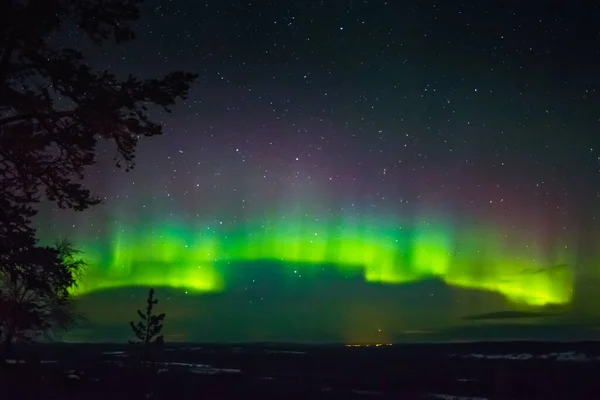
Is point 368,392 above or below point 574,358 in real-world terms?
below

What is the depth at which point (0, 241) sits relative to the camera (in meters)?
11.6

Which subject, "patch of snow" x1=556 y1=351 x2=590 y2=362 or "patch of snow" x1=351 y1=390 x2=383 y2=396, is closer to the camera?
"patch of snow" x1=351 y1=390 x2=383 y2=396

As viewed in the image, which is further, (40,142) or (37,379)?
(37,379)

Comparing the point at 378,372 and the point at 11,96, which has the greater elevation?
the point at 11,96

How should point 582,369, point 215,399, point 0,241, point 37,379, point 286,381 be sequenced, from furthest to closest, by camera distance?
point 582,369 → point 286,381 → point 215,399 → point 37,379 → point 0,241

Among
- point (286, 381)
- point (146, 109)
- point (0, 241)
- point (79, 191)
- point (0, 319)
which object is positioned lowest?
point (286, 381)

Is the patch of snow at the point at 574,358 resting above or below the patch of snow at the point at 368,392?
above

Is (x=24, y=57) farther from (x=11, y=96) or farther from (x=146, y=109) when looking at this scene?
(x=146, y=109)

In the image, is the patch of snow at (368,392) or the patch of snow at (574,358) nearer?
the patch of snow at (368,392)

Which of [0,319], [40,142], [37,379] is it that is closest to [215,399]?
[37,379]

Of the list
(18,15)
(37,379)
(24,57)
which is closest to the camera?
(18,15)

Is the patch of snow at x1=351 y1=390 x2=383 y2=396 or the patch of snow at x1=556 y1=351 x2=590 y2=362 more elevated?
the patch of snow at x1=556 y1=351 x2=590 y2=362

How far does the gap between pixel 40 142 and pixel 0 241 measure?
2.02 m

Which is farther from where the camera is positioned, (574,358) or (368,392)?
(574,358)
